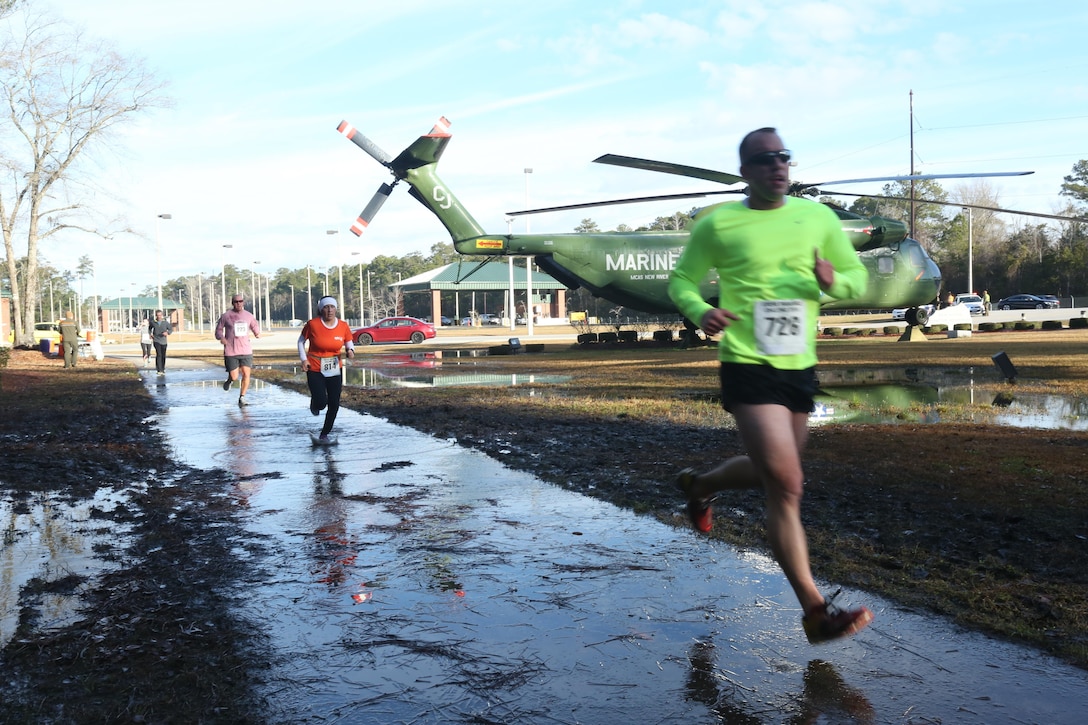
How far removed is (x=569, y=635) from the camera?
4238 mm

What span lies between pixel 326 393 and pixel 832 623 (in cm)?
935

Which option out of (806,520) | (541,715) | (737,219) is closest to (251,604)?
(541,715)

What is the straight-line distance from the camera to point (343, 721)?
3355 millimetres

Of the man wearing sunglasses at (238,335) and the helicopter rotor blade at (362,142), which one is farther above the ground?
the helicopter rotor blade at (362,142)

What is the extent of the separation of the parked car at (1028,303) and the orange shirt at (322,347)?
7420cm

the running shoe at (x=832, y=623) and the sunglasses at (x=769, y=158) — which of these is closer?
the running shoe at (x=832, y=623)

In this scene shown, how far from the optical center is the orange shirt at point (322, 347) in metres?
11.8

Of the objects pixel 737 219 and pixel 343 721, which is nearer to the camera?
pixel 343 721

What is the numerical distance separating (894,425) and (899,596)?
6950mm

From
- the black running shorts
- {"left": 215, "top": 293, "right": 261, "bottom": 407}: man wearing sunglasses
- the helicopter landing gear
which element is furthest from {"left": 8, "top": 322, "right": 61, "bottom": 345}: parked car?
the black running shorts

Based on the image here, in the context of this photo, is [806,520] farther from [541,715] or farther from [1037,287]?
[1037,287]

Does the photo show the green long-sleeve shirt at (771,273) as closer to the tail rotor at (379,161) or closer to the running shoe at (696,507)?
the running shoe at (696,507)

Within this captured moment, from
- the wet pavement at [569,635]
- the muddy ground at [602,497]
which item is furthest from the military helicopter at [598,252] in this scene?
the wet pavement at [569,635]

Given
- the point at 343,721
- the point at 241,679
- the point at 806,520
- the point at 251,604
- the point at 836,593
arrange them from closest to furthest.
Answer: the point at 343,721 → the point at 241,679 → the point at 836,593 → the point at 251,604 → the point at 806,520
